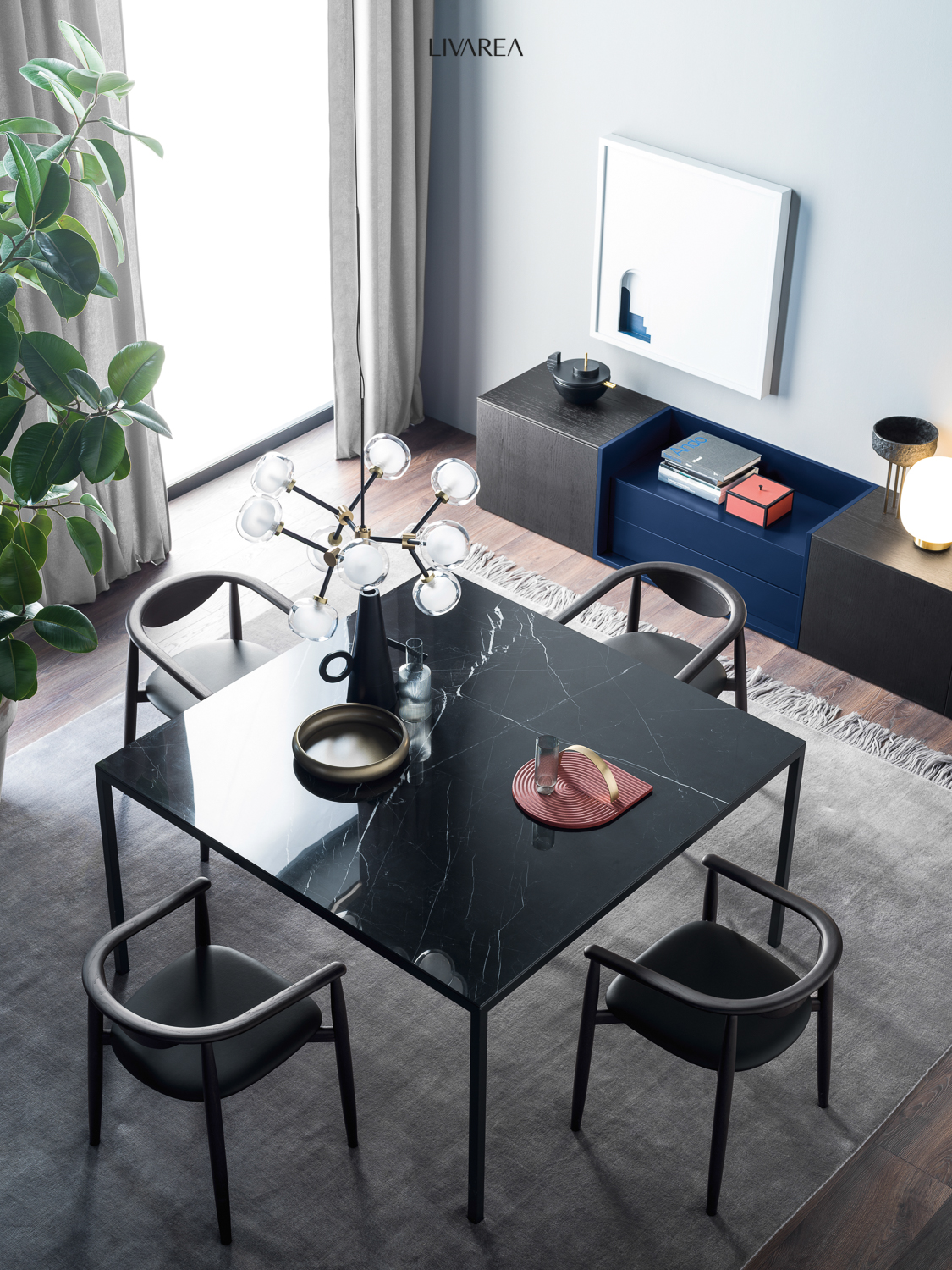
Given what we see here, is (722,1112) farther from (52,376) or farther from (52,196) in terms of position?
(52,196)

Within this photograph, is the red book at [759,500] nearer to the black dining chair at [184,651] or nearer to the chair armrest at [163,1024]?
the black dining chair at [184,651]

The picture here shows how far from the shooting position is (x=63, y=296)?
290cm

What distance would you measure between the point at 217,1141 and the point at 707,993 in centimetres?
96

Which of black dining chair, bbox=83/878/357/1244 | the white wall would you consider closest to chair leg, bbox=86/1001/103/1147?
black dining chair, bbox=83/878/357/1244

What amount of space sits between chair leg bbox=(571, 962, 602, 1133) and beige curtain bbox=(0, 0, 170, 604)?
245 centimetres

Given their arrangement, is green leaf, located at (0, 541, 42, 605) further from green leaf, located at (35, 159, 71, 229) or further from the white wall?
the white wall

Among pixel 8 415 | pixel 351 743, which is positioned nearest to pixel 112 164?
pixel 8 415

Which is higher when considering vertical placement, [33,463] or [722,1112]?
[33,463]

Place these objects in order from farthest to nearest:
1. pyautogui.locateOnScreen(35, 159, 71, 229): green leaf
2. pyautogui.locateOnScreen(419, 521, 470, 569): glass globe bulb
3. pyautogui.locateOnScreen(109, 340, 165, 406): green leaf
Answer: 1. pyautogui.locateOnScreen(109, 340, 165, 406): green leaf
2. pyautogui.locateOnScreen(35, 159, 71, 229): green leaf
3. pyautogui.locateOnScreen(419, 521, 470, 569): glass globe bulb

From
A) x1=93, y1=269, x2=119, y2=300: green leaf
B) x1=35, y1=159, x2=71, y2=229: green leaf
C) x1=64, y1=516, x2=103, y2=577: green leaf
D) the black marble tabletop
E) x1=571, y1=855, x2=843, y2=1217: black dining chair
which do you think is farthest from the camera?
x1=93, y1=269, x2=119, y2=300: green leaf

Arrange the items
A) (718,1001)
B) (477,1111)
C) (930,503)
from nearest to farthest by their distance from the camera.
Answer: (718,1001), (477,1111), (930,503)

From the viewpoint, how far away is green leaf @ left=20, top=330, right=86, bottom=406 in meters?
2.85

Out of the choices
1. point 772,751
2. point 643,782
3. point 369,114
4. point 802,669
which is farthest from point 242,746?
point 369,114

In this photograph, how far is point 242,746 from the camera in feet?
9.95
